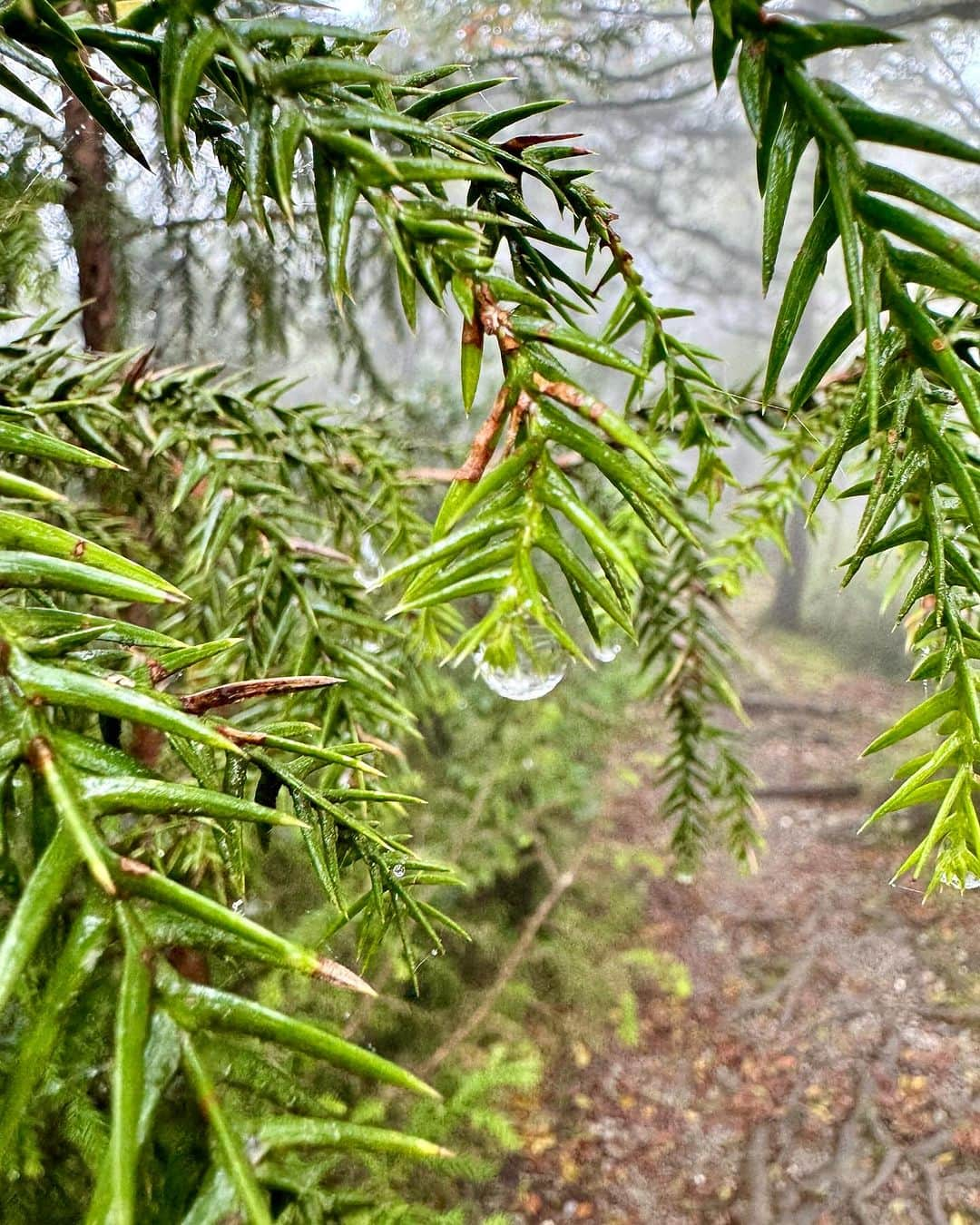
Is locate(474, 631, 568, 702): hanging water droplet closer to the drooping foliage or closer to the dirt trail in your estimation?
the drooping foliage

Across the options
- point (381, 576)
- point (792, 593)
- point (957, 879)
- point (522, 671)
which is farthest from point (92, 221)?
point (792, 593)

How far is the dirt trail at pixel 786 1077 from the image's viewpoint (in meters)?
2.57

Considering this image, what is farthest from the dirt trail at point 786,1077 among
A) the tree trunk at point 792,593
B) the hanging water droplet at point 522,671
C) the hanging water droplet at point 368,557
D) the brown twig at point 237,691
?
the tree trunk at point 792,593

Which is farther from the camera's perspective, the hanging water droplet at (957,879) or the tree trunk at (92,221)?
the tree trunk at (92,221)

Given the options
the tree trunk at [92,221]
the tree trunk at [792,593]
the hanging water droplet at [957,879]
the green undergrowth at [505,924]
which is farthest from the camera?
the tree trunk at [792,593]

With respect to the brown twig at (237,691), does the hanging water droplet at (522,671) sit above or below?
above

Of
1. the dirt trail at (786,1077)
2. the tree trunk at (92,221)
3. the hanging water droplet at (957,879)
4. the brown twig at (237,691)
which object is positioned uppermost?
the tree trunk at (92,221)

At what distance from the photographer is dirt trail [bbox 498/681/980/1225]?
101 inches

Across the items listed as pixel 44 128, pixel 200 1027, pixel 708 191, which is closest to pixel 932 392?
pixel 200 1027

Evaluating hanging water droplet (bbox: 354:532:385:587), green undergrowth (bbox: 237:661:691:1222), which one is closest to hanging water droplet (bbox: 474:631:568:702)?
hanging water droplet (bbox: 354:532:385:587)

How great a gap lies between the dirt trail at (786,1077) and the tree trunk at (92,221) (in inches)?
117

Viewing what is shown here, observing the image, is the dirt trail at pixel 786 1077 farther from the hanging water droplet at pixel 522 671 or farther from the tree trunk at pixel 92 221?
the tree trunk at pixel 92 221

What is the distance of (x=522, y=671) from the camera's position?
2.45 feet

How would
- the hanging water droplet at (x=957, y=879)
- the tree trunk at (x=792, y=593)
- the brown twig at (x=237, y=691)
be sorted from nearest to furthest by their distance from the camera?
1. the brown twig at (x=237, y=691)
2. the hanging water droplet at (x=957, y=879)
3. the tree trunk at (x=792, y=593)
